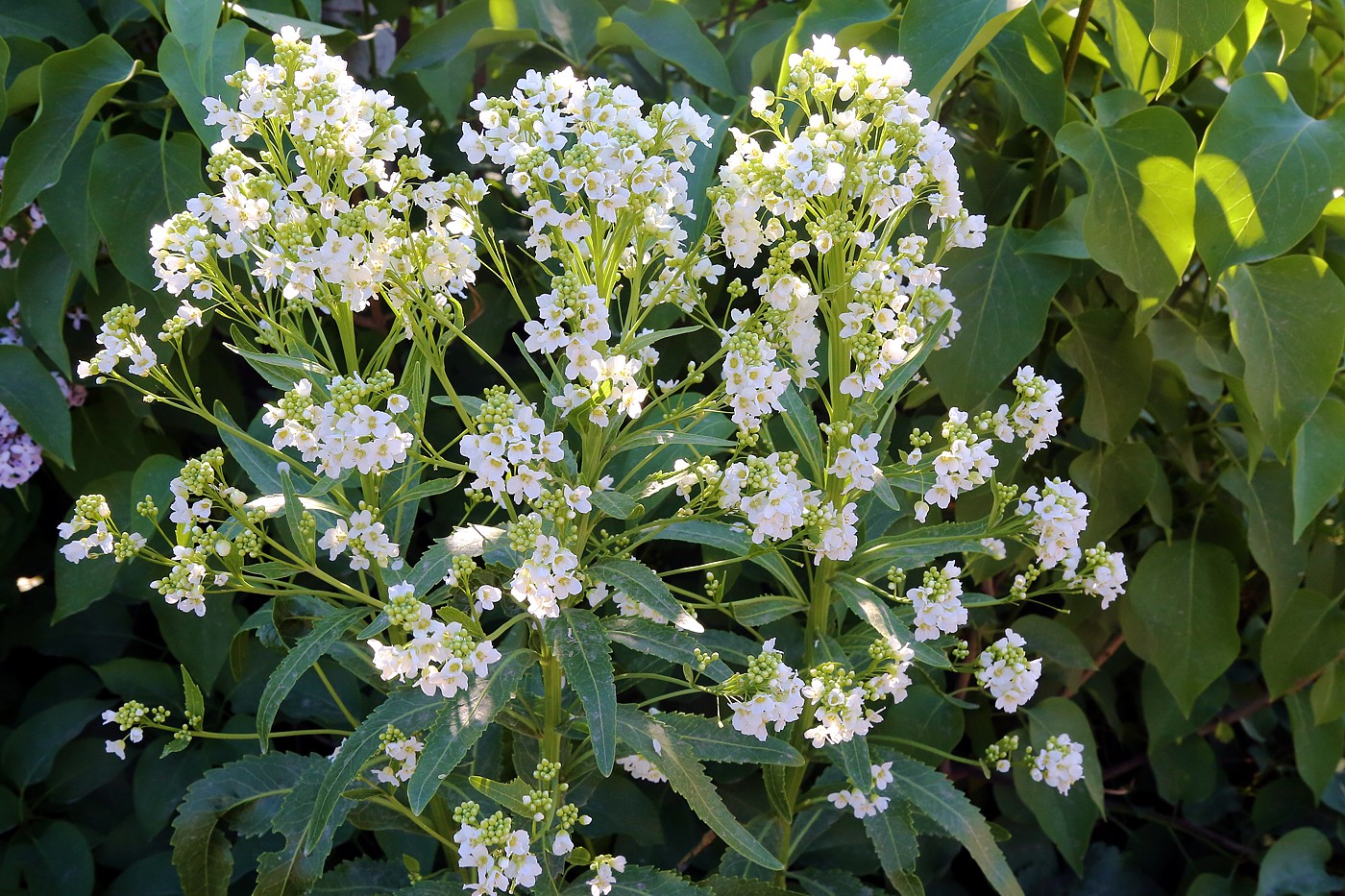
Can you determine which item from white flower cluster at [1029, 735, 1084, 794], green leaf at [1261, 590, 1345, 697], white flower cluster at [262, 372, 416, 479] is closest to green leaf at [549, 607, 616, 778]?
white flower cluster at [262, 372, 416, 479]

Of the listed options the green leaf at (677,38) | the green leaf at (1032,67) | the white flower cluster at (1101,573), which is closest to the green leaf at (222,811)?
the white flower cluster at (1101,573)

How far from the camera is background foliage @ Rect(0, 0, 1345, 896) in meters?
1.14

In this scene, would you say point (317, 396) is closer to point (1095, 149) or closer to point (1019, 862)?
point (1095, 149)

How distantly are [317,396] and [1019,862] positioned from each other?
132cm

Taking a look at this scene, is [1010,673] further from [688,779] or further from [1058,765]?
[688,779]

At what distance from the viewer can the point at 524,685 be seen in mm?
1060

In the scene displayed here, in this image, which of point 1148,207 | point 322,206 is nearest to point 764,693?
point 322,206

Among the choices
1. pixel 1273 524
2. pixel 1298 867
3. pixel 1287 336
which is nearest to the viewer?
pixel 1287 336

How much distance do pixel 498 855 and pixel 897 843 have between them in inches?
17.7

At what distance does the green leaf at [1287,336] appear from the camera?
1168 millimetres

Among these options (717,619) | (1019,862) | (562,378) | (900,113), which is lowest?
(1019,862)

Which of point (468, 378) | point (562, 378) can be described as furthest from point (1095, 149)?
point (468, 378)

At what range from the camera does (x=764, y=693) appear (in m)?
0.88

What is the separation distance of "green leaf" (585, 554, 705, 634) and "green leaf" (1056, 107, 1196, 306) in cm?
62
